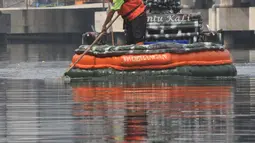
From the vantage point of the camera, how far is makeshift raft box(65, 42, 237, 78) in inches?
1060

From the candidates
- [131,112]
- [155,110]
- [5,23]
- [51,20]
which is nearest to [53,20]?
[51,20]

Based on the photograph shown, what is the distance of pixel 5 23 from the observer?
77.9 meters

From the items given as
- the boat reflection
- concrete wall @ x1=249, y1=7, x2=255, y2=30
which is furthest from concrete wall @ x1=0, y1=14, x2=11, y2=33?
the boat reflection

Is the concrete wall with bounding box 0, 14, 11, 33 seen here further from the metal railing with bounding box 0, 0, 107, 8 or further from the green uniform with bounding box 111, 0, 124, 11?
the green uniform with bounding box 111, 0, 124, 11

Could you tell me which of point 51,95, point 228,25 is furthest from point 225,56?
point 228,25

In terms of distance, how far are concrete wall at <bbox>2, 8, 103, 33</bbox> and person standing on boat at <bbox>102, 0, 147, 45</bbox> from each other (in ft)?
183

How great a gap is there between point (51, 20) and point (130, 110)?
66379mm

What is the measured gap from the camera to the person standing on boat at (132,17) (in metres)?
27.6

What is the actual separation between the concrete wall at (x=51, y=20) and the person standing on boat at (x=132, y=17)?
183 ft

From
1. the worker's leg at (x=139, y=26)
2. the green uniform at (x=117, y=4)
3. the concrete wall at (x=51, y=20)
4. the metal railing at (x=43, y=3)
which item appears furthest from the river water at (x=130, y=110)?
the metal railing at (x=43, y=3)

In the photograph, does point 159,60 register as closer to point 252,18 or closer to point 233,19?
A: point 252,18

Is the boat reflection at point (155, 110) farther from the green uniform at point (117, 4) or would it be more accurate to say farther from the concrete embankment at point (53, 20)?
the concrete embankment at point (53, 20)

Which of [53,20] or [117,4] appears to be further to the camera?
[53,20]

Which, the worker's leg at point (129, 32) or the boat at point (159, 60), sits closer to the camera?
the boat at point (159, 60)
